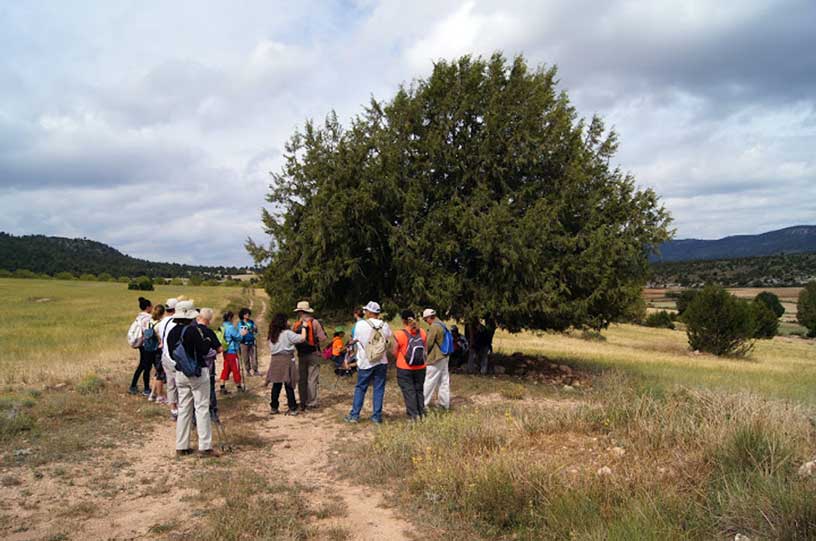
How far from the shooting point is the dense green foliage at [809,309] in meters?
68.3

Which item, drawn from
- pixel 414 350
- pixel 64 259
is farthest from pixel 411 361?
pixel 64 259

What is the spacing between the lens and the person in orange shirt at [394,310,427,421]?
965cm

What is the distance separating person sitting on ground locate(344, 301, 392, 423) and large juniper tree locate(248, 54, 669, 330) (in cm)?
539

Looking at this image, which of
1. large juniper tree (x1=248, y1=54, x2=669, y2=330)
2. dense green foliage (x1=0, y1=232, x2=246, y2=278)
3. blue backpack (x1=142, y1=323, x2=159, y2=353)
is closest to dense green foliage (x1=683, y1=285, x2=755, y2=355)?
large juniper tree (x1=248, y1=54, x2=669, y2=330)

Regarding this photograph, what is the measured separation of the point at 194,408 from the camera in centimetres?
791

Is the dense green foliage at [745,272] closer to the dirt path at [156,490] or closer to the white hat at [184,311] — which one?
the dirt path at [156,490]

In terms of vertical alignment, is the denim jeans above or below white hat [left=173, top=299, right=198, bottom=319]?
below

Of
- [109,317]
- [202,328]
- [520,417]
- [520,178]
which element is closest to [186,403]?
[202,328]

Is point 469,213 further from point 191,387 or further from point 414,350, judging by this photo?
point 191,387

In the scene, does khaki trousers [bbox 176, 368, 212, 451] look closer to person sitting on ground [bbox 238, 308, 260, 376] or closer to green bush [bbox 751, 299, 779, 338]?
person sitting on ground [bbox 238, 308, 260, 376]

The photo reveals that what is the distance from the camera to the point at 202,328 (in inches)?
316

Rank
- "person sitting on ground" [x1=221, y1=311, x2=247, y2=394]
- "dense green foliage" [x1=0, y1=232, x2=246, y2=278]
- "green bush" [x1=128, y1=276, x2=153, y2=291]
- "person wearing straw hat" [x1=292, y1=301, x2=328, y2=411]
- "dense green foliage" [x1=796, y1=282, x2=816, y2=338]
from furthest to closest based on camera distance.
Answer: "dense green foliage" [x1=0, y1=232, x2=246, y2=278]
"green bush" [x1=128, y1=276, x2=153, y2=291]
"dense green foliage" [x1=796, y1=282, x2=816, y2=338]
"person sitting on ground" [x1=221, y1=311, x2=247, y2=394]
"person wearing straw hat" [x1=292, y1=301, x2=328, y2=411]

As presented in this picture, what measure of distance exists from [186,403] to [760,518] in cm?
689

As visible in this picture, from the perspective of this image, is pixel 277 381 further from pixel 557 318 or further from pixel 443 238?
pixel 557 318
